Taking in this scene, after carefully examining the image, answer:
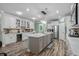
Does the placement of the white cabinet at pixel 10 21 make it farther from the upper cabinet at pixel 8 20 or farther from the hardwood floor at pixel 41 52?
the hardwood floor at pixel 41 52

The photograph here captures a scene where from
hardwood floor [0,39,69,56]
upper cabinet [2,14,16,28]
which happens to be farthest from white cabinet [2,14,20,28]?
hardwood floor [0,39,69,56]

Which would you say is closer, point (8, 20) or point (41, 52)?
point (41, 52)

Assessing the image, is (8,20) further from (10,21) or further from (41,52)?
(41,52)

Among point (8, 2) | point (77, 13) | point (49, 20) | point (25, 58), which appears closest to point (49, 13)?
point (49, 20)

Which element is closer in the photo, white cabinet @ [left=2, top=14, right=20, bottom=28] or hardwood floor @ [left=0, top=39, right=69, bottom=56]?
hardwood floor @ [left=0, top=39, right=69, bottom=56]

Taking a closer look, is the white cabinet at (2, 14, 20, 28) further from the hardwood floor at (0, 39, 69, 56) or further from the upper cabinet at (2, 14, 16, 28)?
the hardwood floor at (0, 39, 69, 56)

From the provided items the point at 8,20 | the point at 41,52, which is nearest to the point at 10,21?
the point at 8,20

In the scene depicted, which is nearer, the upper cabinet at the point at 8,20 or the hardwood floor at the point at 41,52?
the hardwood floor at the point at 41,52

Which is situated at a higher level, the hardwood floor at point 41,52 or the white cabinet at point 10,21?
the white cabinet at point 10,21

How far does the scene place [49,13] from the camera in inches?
113

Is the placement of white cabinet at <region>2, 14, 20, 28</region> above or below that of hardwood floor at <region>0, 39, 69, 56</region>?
above

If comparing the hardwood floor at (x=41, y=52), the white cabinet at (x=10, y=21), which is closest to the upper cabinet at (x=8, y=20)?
the white cabinet at (x=10, y=21)

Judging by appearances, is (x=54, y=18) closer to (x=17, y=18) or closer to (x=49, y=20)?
(x=49, y=20)

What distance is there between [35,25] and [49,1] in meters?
1.09
